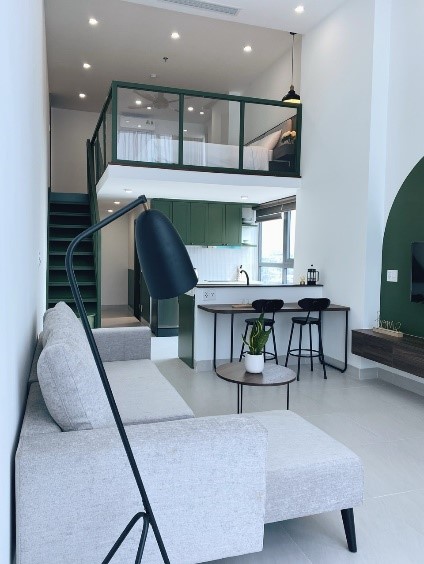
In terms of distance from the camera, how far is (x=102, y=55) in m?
8.57

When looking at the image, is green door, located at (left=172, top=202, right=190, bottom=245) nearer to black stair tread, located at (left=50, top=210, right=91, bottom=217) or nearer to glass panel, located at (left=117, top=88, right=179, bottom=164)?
black stair tread, located at (left=50, top=210, right=91, bottom=217)

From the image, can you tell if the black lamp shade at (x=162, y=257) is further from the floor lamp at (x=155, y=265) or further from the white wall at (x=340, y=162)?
the white wall at (x=340, y=162)

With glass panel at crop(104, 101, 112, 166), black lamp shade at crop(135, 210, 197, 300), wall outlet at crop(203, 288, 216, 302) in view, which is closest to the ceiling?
glass panel at crop(104, 101, 112, 166)

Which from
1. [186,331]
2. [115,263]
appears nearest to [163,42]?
[186,331]

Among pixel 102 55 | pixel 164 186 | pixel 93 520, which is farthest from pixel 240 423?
pixel 102 55

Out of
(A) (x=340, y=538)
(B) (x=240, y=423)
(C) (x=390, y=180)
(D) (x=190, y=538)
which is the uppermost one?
(C) (x=390, y=180)

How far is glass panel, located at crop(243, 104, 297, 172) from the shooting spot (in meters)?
7.03

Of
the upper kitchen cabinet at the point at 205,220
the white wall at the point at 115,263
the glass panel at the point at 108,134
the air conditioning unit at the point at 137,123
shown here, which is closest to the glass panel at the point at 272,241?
the upper kitchen cabinet at the point at 205,220

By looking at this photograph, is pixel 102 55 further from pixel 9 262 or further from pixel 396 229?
pixel 9 262

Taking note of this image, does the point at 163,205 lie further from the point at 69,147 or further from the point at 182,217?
the point at 69,147

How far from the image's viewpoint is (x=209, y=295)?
6.02m

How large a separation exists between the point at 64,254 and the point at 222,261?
3202 millimetres

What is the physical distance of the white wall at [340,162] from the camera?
5.62 metres

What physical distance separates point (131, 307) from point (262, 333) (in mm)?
8901
